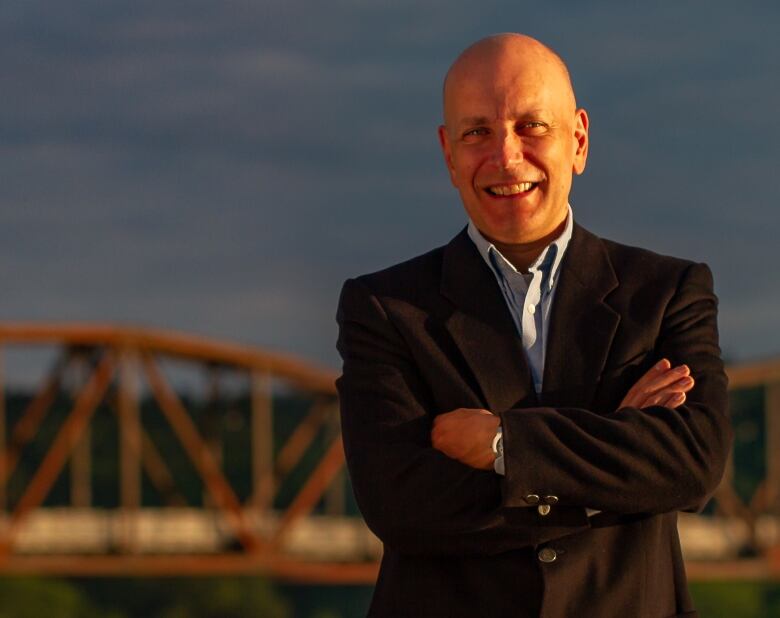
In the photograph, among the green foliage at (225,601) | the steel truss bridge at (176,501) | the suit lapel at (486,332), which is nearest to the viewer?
the suit lapel at (486,332)

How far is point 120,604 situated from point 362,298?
97997mm

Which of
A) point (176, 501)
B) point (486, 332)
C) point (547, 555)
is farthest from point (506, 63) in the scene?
point (176, 501)

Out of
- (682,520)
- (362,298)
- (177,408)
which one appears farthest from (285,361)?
(362,298)

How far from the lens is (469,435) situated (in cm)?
566

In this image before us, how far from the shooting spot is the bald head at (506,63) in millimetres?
5590

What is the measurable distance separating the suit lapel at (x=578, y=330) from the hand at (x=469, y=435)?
8.3 inches

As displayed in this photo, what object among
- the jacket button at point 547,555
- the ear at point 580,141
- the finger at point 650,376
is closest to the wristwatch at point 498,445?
the jacket button at point 547,555

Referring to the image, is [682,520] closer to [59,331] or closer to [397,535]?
[59,331]

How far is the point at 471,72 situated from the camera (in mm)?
5602

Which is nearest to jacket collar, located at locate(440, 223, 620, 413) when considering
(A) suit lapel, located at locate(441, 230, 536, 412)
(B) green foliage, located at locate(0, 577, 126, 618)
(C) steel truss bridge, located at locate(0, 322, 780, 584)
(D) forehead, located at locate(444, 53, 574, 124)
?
(A) suit lapel, located at locate(441, 230, 536, 412)

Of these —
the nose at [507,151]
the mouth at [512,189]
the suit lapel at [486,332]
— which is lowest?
the suit lapel at [486,332]

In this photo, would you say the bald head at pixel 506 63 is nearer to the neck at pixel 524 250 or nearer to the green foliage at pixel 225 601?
the neck at pixel 524 250

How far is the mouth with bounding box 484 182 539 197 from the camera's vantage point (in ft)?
18.5

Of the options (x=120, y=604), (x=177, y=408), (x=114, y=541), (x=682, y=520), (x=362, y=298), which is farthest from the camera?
(x=120, y=604)
